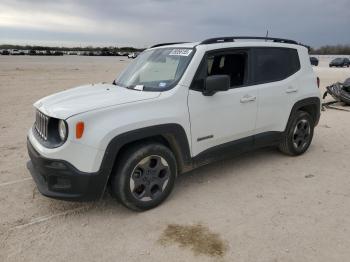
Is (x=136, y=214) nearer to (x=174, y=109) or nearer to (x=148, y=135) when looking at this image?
(x=148, y=135)

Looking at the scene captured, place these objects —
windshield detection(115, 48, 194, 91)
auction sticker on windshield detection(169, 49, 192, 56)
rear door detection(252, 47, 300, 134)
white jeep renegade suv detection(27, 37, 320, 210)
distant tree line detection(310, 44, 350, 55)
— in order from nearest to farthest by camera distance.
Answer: white jeep renegade suv detection(27, 37, 320, 210) → windshield detection(115, 48, 194, 91) → auction sticker on windshield detection(169, 49, 192, 56) → rear door detection(252, 47, 300, 134) → distant tree line detection(310, 44, 350, 55)

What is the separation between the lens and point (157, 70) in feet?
14.5

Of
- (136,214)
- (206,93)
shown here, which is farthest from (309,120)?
(136,214)

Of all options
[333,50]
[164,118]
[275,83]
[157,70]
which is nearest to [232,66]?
[275,83]

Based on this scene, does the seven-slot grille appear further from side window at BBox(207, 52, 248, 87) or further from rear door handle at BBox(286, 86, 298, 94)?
rear door handle at BBox(286, 86, 298, 94)

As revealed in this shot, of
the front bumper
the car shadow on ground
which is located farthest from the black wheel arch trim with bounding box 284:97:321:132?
the front bumper

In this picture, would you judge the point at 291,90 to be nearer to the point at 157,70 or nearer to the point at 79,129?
the point at 157,70

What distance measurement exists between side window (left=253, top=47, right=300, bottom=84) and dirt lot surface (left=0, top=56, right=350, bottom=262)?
1343 millimetres

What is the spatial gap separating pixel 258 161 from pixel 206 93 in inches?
76.2

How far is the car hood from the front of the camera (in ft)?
11.5

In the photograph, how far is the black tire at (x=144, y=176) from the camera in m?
3.65

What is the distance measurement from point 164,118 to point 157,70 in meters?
0.88

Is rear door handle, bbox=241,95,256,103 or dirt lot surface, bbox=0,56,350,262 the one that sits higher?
rear door handle, bbox=241,95,256,103

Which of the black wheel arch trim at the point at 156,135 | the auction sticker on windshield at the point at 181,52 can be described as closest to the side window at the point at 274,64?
the auction sticker on windshield at the point at 181,52
